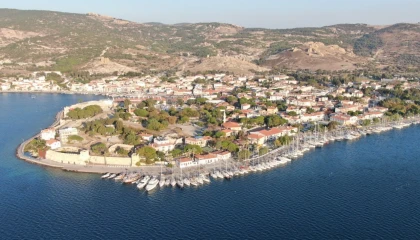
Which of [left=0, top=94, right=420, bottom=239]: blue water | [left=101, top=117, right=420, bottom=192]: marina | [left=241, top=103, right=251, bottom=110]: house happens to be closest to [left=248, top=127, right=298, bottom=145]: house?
[left=101, top=117, right=420, bottom=192]: marina

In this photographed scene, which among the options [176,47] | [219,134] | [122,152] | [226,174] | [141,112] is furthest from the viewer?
[176,47]

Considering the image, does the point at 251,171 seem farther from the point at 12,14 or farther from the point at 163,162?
the point at 12,14

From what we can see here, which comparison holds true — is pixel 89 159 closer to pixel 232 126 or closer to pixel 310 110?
Answer: pixel 232 126

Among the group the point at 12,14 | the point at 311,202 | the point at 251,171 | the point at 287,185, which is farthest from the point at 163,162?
the point at 12,14

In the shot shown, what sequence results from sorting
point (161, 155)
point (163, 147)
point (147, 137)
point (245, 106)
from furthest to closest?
1. point (245, 106)
2. point (147, 137)
3. point (163, 147)
4. point (161, 155)

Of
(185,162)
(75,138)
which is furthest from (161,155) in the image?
(75,138)

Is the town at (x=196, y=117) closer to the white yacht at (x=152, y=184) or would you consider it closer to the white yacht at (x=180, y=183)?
the white yacht at (x=180, y=183)
